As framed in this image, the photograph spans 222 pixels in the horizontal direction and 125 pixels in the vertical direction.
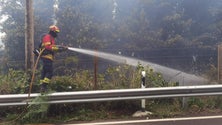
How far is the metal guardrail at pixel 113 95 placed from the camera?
21.1 ft

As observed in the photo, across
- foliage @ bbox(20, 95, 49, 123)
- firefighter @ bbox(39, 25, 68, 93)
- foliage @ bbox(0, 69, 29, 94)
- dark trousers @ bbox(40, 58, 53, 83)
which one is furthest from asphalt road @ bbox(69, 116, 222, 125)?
dark trousers @ bbox(40, 58, 53, 83)

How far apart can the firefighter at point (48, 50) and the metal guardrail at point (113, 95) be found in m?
1.15

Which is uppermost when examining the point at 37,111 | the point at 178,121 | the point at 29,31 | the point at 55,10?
the point at 55,10

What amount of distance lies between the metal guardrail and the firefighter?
1.15 m

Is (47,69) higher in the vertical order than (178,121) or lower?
higher

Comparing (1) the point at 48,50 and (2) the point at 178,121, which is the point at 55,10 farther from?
(2) the point at 178,121

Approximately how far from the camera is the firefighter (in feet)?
25.5

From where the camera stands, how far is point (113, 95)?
6703 millimetres

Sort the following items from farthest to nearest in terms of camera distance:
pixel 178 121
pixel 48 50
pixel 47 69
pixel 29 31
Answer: pixel 29 31
pixel 47 69
pixel 48 50
pixel 178 121

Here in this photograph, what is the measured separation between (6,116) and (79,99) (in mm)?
1595

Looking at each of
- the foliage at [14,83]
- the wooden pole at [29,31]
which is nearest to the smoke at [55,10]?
the wooden pole at [29,31]

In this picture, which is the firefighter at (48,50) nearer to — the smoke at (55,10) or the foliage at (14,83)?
the foliage at (14,83)

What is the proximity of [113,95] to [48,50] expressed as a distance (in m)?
2.41

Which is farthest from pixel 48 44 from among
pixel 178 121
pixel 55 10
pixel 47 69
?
pixel 55 10
